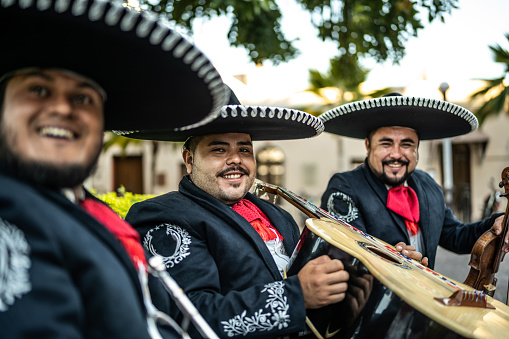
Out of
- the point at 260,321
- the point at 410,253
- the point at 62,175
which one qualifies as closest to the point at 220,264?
the point at 260,321

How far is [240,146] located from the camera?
7.78 feet

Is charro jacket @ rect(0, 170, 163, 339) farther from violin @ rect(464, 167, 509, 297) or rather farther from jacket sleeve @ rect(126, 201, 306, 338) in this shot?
violin @ rect(464, 167, 509, 297)

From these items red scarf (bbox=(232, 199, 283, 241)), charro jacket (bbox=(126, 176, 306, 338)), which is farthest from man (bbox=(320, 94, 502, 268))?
charro jacket (bbox=(126, 176, 306, 338))

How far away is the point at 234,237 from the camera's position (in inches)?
80.0

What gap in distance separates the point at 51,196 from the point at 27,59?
1.38 feet

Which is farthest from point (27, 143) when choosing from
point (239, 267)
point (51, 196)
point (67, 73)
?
point (239, 267)

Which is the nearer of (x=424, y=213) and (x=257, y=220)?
(x=257, y=220)

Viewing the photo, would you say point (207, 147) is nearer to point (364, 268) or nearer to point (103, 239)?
point (364, 268)

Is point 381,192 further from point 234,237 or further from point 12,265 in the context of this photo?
point 12,265

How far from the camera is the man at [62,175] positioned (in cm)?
92

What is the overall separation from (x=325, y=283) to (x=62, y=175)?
1.06m

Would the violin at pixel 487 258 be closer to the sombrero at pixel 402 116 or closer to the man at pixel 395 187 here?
the man at pixel 395 187

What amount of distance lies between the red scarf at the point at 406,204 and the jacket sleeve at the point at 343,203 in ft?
0.83

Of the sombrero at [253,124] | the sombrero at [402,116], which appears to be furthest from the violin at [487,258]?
the sombrero at [253,124]
